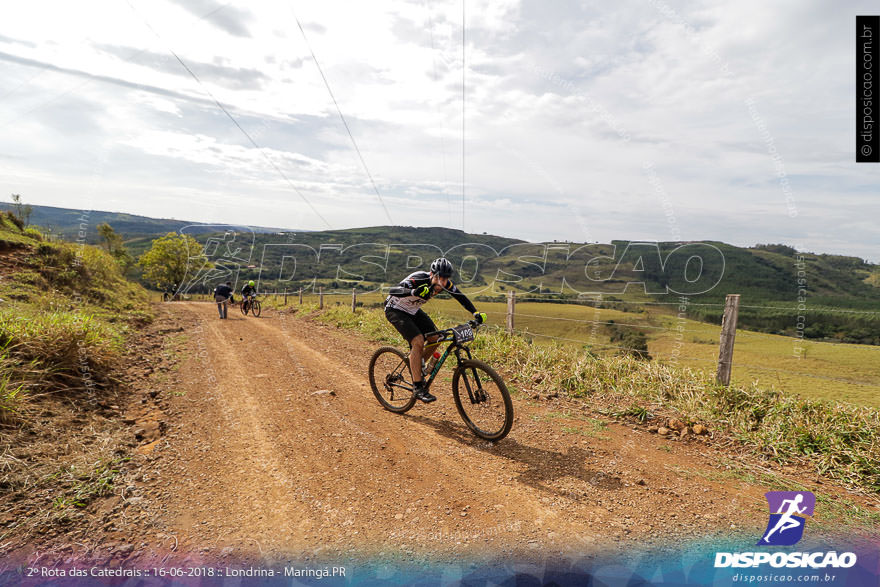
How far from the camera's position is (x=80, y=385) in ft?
17.8

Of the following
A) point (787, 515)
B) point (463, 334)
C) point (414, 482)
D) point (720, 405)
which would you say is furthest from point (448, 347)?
point (720, 405)

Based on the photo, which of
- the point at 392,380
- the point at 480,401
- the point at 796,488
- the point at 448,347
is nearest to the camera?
the point at 796,488

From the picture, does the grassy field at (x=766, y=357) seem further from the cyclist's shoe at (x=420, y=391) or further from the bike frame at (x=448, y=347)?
the cyclist's shoe at (x=420, y=391)

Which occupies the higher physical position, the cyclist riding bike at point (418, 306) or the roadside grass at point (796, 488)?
the cyclist riding bike at point (418, 306)

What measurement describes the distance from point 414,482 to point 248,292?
17.9m

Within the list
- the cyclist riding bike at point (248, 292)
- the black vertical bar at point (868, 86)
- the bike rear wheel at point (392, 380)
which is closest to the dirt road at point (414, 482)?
the bike rear wheel at point (392, 380)

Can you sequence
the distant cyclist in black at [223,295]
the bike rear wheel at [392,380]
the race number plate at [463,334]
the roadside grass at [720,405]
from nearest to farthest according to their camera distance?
the roadside grass at [720,405] < the race number plate at [463,334] < the bike rear wheel at [392,380] < the distant cyclist in black at [223,295]

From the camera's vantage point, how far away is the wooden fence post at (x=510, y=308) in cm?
1023

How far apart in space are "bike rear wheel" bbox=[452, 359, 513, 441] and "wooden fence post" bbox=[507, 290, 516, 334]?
5.02 m

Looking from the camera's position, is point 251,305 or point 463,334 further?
point 251,305

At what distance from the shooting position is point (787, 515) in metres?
3.72

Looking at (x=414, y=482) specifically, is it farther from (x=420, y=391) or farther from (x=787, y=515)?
(x=787, y=515)

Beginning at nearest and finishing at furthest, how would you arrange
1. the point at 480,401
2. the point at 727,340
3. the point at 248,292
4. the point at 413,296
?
the point at 480,401
the point at 413,296
the point at 727,340
the point at 248,292

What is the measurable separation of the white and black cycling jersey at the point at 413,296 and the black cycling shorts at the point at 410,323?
72 mm
